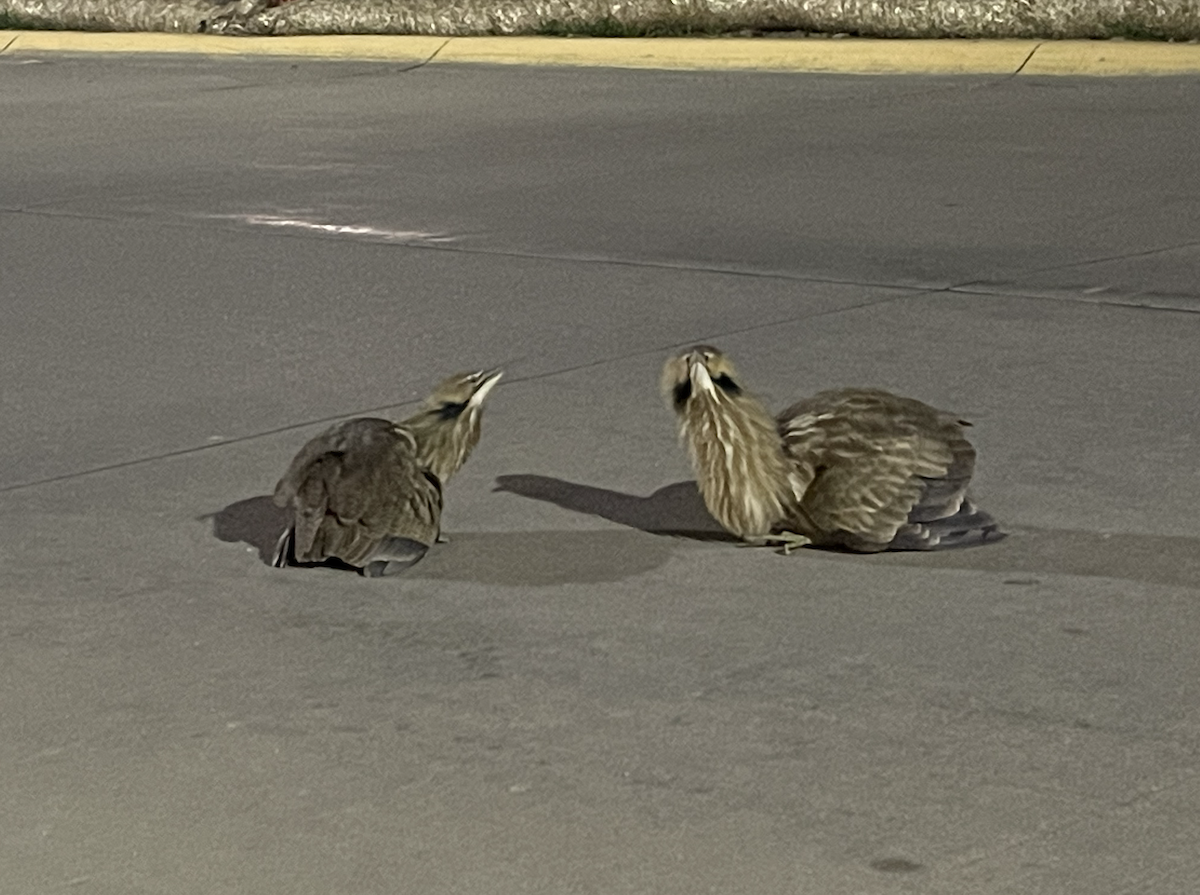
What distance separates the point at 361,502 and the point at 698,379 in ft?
2.52

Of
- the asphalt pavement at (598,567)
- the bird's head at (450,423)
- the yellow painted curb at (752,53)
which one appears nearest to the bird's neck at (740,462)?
the asphalt pavement at (598,567)

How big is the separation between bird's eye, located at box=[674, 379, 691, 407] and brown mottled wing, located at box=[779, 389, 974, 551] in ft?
0.73

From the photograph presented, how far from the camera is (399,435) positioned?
18.2 feet

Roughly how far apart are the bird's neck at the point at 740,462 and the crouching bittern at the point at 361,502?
594mm

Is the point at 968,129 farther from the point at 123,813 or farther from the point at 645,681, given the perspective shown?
the point at 123,813

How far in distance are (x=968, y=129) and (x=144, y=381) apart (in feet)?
21.4

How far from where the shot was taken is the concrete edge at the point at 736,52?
1520 cm

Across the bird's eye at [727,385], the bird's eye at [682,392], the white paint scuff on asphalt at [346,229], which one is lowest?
the white paint scuff on asphalt at [346,229]

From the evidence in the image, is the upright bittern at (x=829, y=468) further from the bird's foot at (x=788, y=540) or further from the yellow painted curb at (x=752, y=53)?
the yellow painted curb at (x=752, y=53)

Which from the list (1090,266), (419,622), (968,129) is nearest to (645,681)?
(419,622)

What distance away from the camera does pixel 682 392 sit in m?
5.51

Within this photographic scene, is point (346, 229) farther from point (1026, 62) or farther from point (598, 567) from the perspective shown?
point (1026, 62)

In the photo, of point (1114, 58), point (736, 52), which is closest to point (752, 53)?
point (736, 52)

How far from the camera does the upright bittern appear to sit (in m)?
5.36
